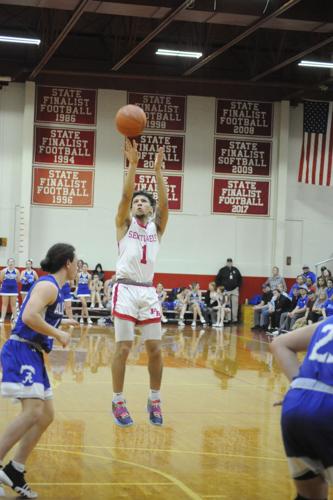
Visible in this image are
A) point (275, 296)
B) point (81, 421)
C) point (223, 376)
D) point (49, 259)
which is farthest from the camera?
point (275, 296)

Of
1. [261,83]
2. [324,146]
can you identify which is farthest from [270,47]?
[324,146]

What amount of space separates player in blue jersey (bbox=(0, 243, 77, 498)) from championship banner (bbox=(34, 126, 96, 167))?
19632mm

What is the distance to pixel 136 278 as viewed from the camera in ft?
23.8

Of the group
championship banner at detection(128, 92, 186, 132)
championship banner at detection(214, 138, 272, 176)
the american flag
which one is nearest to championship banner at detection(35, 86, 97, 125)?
championship banner at detection(128, 92, 186, 132)

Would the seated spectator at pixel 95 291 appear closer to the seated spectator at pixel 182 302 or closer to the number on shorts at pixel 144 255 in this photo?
the seated spectator at pixel 182 302

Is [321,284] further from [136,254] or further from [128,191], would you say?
[128,191]

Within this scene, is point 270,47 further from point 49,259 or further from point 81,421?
point 49,259

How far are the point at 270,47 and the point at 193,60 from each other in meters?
2.34

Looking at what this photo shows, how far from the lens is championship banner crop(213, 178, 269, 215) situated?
84.5 feet

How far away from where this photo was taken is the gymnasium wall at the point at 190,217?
2486cm

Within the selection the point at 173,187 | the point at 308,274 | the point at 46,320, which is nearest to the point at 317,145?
the point at 308,274

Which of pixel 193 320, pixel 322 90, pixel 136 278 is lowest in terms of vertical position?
pixel 193 320

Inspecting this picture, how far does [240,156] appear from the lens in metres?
25.8

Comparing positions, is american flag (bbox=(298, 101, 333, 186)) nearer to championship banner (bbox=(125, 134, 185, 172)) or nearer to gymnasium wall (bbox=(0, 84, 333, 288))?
gymnasium wall (bbox=(0, 84, 333, 288))
